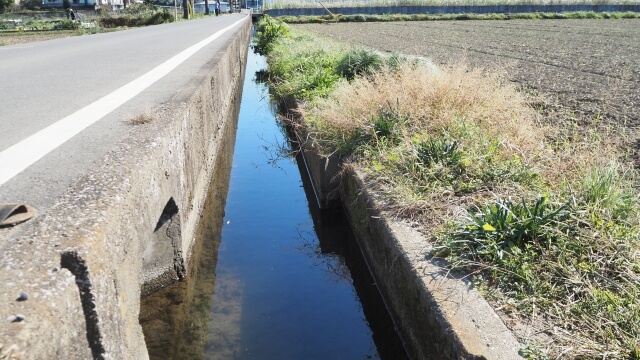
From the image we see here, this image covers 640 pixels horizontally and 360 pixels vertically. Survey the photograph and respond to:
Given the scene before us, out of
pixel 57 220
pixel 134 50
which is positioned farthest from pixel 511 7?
pixel 57 220

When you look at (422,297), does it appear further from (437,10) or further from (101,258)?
(437,10)

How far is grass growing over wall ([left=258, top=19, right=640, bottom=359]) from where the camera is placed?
8.82 ft

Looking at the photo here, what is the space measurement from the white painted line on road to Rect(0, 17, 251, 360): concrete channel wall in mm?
546

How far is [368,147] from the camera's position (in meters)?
5.27

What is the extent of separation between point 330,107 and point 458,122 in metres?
2.13

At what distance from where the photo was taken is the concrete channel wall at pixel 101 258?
5.60ft

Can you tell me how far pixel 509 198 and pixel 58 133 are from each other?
3287 millimetres

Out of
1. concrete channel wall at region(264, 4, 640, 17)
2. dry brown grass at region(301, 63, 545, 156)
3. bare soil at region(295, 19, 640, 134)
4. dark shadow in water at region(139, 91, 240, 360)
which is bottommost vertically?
dark shadow in water at region(139, 91, 240, 360)

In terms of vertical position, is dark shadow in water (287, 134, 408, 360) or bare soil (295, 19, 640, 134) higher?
bare soil (295, 19, 640, 134)

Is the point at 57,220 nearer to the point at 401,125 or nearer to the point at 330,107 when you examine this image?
the point at 401,125

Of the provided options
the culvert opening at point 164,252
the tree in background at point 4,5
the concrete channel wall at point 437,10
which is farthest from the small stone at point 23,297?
the tree in background at point 4,5

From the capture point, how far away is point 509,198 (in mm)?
3428

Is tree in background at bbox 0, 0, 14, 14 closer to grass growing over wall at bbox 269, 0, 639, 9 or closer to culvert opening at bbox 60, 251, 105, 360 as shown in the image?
grass growing over wall at bbox 269, 0, 639, 9

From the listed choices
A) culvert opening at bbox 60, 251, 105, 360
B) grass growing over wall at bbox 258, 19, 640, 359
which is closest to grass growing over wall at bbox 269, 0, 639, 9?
grass growing over wall at bbox 258, 19, 640, 359
